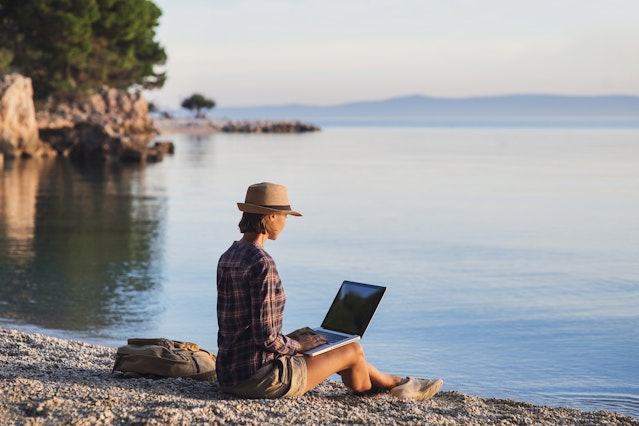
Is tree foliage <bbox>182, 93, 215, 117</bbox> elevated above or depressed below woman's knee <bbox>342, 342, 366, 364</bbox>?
above

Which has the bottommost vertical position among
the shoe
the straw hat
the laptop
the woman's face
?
the shoe

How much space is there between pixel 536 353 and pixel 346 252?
6816mm

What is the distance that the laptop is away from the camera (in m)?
6.08

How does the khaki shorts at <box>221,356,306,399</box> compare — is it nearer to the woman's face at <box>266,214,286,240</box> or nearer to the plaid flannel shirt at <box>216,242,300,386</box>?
the plaid flannel shirt at <box>216,242,300,386</box>

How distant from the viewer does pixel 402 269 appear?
14336mm

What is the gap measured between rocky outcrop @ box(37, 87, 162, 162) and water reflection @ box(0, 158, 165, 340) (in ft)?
49.5

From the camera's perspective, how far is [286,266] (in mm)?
14523

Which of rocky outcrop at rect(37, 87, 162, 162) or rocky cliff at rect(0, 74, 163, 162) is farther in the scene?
rocky outcrop at rect(37, 87, 162, 162)

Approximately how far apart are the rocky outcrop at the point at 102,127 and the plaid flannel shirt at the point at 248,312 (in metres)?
38.6

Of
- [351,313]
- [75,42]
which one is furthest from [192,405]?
[75,42]

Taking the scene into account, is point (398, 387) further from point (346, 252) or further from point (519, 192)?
point (519, 192)

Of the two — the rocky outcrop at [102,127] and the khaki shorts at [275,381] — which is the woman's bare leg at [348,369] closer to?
the khaki shorts at [275,381]

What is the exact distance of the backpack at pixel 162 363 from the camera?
6.43 metres

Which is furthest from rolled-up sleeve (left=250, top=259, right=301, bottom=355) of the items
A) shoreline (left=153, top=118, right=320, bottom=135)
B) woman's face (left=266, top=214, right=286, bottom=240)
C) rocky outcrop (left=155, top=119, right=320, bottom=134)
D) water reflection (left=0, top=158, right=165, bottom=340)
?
rocky outcrop (left=155, top=119, right=320, bottom=134)
